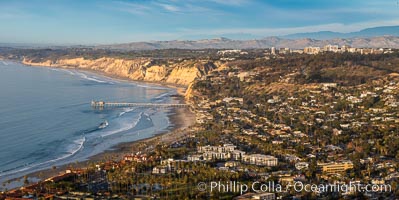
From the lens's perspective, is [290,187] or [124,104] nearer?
[290,187]

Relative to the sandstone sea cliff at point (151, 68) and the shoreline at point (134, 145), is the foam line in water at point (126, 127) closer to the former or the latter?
the shoreline at point (134, 145)

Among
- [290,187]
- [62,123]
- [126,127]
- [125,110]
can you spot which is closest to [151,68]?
[125,110]

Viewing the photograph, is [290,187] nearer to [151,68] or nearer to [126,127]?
[126,127]

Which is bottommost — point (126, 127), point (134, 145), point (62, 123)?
point (126, 127)

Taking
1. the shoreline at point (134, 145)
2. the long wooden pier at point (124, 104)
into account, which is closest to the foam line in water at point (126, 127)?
the shoreline at point (134, 145)

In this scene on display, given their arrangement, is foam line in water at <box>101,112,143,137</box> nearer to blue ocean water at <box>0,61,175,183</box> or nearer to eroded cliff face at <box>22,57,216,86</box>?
blue ocean water at <box>0,61,175,183</box>

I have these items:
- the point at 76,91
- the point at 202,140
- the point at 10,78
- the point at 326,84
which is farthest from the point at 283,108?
the point at 10,78
